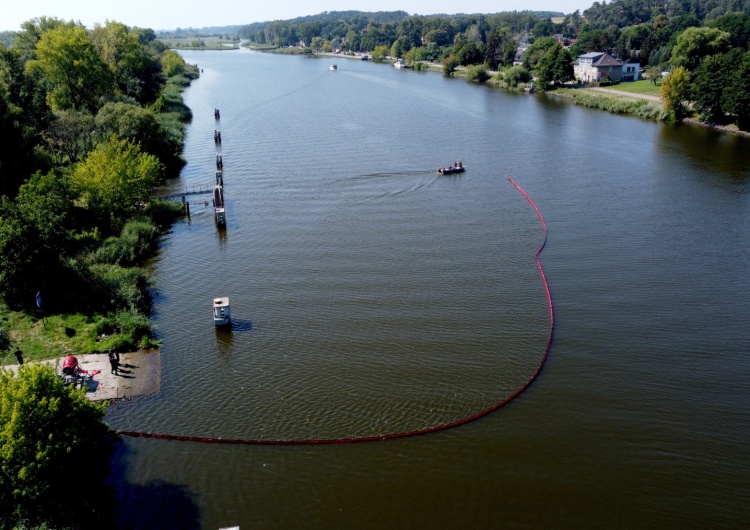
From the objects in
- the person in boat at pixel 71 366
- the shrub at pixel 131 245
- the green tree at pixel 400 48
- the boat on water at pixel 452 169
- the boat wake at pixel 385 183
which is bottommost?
the person in boat at pixel 71 366

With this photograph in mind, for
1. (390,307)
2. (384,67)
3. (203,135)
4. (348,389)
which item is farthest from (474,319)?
(384,67)

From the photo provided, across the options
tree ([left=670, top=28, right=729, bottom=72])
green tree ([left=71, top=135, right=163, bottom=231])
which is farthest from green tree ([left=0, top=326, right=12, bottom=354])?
tree ([left=670, top=28, right=729, bottom=72])

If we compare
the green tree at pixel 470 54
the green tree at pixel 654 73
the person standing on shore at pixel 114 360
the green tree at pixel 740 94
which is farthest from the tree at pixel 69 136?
the green tree at pixel 470 54

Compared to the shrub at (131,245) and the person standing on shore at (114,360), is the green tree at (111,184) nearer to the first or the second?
the shrub at (131,245)

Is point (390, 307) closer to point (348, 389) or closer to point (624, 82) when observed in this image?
point (348, 389)

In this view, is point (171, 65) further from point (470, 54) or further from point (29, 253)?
point (29, 253)

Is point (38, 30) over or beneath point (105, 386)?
over
